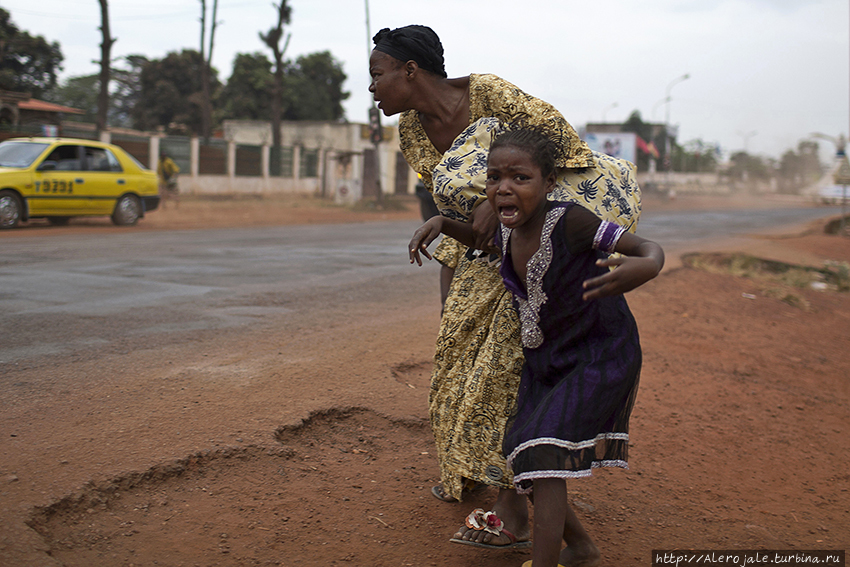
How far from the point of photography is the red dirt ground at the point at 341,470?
2.25 metres

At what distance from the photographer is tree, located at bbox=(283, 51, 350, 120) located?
39.3 meters

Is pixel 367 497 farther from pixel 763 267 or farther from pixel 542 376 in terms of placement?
pixel 763 267

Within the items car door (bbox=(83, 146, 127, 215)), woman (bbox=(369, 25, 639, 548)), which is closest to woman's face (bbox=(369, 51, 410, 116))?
woman (bbox=(369, 25, 639, 548))

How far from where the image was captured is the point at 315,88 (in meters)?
40.2

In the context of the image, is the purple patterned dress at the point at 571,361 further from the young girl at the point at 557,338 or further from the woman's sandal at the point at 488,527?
the woman's sandal at the point at 488,527

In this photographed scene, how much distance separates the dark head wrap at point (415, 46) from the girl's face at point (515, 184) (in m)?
0.62

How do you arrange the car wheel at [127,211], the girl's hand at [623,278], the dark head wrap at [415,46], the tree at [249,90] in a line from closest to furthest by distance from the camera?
the girl's hand at [623,278] < the dark head wrap at [415,46] < the car wheel at [127,211] < the tree at [249,90]

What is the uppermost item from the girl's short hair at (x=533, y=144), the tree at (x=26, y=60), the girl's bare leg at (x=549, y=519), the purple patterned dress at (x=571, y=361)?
the tree at (x=26, y=60)

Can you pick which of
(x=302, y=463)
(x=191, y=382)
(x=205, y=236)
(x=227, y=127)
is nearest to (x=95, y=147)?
(x=205, y=236)

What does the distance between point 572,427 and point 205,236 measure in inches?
444

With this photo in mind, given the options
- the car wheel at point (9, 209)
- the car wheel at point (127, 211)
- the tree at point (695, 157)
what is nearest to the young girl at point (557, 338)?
the car wheel at point (9, 209)

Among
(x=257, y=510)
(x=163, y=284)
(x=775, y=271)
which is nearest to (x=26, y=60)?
(x=163, y=284)

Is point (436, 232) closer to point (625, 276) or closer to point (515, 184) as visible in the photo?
point (515, 184)

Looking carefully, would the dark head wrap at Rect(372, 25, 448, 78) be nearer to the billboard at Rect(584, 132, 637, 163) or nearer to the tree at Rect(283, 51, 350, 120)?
the tree at Rect(283, 51, 350, 120)
